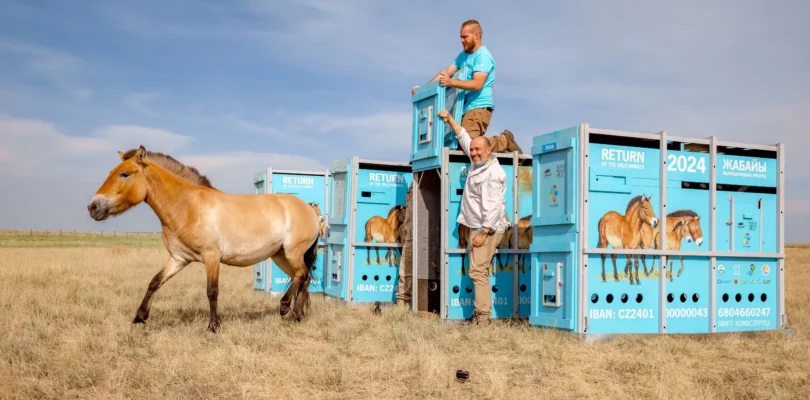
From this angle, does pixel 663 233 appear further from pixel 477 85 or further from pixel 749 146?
pixel 477 85

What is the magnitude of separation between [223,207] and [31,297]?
4.60 metres

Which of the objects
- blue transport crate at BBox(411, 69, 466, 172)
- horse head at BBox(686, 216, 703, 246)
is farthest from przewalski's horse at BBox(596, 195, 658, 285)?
blue transport crate at BBox(411, 69, 466, 172)

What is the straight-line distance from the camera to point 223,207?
9.30 meters

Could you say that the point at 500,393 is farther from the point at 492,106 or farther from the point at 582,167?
the point at 492,106

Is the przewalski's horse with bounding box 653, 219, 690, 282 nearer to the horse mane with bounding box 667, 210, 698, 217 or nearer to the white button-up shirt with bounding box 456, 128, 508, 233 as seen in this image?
the horse mane with bounding box 667, 210, 698, 217

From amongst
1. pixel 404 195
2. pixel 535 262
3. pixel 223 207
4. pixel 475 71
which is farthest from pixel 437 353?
pixel 404 195

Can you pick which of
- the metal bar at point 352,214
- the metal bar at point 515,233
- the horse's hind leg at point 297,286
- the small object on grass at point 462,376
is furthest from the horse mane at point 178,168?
the small object on grass at point 462,376

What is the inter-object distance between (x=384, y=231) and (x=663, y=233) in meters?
4.84

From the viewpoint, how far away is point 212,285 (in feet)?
29.2

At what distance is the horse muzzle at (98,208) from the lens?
8.56 metres

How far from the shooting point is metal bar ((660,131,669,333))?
8.49 metres

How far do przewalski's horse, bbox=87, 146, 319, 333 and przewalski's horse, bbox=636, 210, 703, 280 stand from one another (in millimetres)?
4570

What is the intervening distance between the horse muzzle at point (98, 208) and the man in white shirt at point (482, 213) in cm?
431

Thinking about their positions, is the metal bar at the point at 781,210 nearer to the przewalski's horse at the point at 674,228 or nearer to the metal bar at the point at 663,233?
the przewalski's horse at the point at 674,228
